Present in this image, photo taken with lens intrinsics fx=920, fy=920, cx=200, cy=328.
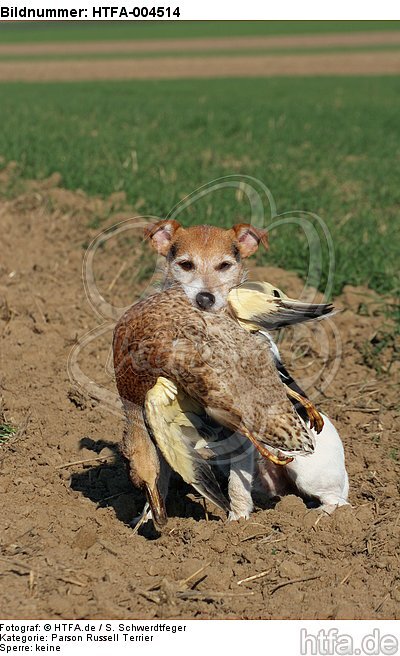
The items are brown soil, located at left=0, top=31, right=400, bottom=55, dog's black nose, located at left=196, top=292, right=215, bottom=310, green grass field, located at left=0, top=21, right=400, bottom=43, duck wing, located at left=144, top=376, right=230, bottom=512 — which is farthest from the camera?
green grass field, located at left=0, top=21, right=400, bottom=43

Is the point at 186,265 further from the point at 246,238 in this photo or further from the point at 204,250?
the point at 246,238

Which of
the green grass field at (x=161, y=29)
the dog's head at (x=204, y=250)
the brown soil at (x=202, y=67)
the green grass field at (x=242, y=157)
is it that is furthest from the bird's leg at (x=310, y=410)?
the green grass field at (x=161, y=29)

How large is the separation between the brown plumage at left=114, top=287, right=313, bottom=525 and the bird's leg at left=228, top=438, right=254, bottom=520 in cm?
37

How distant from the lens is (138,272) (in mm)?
9664

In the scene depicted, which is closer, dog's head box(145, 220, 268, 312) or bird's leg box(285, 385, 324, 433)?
bird's leg box(285, 385, 324, 433)

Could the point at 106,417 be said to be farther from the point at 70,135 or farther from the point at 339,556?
the point at 70,135

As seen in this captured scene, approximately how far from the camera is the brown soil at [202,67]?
45378 mm

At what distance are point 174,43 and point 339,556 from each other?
7005 cm

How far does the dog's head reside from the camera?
6.59 m

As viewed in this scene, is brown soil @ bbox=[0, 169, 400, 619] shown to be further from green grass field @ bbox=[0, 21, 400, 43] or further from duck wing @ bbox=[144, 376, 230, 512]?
green grass field @ bbox=[0, 21, 400, 43]

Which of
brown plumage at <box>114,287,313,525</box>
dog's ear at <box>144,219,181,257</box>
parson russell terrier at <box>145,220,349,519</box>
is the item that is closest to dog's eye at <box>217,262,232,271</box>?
parson russell terrier at <box>145,220,349,519</box>

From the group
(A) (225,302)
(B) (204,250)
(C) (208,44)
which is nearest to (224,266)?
(B) (204,250)

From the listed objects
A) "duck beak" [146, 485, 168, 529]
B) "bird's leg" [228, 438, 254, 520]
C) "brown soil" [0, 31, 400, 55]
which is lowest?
"brown soil" [0, 31, 400, 55]
